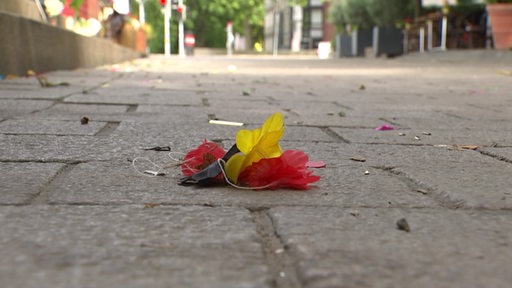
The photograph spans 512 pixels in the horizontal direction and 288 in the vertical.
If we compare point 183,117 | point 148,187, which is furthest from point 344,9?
point 148,187

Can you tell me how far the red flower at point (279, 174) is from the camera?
1418 millimetres

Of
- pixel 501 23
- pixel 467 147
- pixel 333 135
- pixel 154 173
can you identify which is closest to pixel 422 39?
pixel 501 23

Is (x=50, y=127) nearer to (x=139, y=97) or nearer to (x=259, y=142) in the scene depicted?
(x=259, y=142)

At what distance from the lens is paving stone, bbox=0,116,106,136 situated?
2.28 meters

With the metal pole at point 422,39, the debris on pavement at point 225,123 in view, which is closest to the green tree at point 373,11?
the metal pole at point 422,39

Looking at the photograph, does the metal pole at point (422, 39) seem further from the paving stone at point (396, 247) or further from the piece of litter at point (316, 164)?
the paving stone at point (396, 247)

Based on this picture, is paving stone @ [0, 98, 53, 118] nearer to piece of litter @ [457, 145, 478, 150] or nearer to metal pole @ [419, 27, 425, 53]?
piece of litter @ [457, 145, 478, 150]

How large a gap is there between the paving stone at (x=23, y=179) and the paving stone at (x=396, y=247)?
0.53m

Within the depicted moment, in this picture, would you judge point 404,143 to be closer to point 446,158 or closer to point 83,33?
point 446,158

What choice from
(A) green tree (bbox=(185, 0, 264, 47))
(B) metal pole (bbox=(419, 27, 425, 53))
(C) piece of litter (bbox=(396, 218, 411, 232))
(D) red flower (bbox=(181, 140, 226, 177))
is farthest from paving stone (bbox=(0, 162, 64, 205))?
(A) green tree (bbox=(185, 0, 264, 47))

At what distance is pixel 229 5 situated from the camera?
1491 inches

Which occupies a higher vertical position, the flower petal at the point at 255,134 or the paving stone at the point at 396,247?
the flower petal at the point at 255,134

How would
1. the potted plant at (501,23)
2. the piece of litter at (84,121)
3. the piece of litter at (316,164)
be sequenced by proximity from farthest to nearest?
the potted plant at (501,23)
the piece of litter at (84,121)
the piece of litter at (316,164)

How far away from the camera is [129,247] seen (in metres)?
0.98
